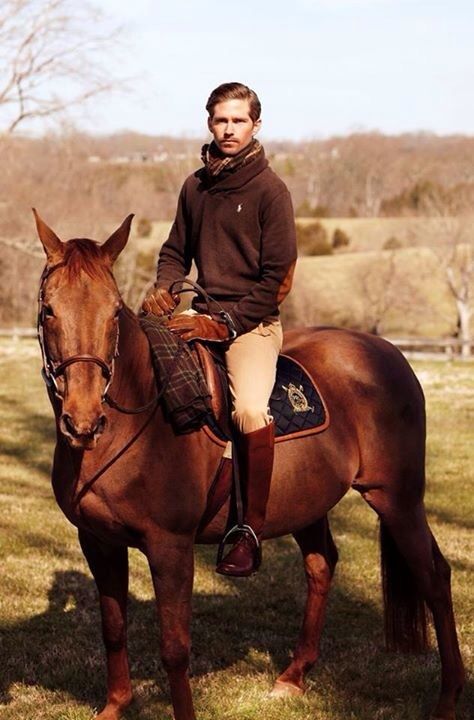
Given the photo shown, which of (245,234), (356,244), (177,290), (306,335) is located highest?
(245,234)

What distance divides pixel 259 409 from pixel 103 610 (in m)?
1.38

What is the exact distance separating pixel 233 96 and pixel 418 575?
2.85 metres

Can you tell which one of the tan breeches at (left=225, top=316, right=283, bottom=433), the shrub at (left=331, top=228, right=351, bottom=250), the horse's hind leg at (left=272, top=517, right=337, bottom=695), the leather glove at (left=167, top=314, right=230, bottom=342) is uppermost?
the leather glove at (left=167, top=314, right=230, bottom=342)

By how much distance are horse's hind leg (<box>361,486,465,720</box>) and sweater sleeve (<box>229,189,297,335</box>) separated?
4.78ft

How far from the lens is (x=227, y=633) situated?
245 inches

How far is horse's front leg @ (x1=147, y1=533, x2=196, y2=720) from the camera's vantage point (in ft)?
13.4

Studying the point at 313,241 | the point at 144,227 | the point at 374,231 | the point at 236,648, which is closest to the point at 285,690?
the point at 236,648

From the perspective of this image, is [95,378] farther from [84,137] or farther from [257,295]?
[84,137]

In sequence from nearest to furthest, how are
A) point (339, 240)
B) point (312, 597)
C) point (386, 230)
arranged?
point (312, 597) < point (386, 230) < point (339, 240)

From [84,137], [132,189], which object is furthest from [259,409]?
[132,189]

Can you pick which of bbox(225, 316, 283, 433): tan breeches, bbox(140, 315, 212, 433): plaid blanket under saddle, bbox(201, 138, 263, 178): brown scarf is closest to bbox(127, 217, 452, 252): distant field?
bbox(201, 138, 263, 178): brown scarf

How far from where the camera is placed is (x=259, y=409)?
4.36 metres

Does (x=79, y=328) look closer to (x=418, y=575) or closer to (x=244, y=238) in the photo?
(x=244, y=238)

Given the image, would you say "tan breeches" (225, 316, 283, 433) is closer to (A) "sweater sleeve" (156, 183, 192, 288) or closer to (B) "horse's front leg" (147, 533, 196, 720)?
(A) "sweater sleeve" (156, 183, 192, 288)
